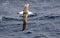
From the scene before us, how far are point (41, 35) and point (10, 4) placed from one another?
894 cm

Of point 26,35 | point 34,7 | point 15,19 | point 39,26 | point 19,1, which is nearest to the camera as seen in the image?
point 26,35

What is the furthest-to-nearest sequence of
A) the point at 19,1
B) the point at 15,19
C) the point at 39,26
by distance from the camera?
the point at 19,1 → the point at 15,19 → the point at 39,26

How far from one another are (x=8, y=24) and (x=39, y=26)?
82.3 inches

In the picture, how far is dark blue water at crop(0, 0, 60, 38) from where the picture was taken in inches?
837

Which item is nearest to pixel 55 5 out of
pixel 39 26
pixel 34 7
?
pixel 34 7

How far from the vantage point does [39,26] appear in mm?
22656

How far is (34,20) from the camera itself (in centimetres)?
2388

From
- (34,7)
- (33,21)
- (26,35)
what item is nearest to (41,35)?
(26,35)

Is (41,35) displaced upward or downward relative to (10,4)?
downward

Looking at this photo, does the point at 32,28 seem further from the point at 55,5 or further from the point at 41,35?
the point at 55,5

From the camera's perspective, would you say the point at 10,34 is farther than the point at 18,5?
No

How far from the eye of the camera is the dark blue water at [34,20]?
21.3 meters

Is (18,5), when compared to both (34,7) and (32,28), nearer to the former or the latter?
(34,7)

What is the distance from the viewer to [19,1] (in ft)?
98.4
